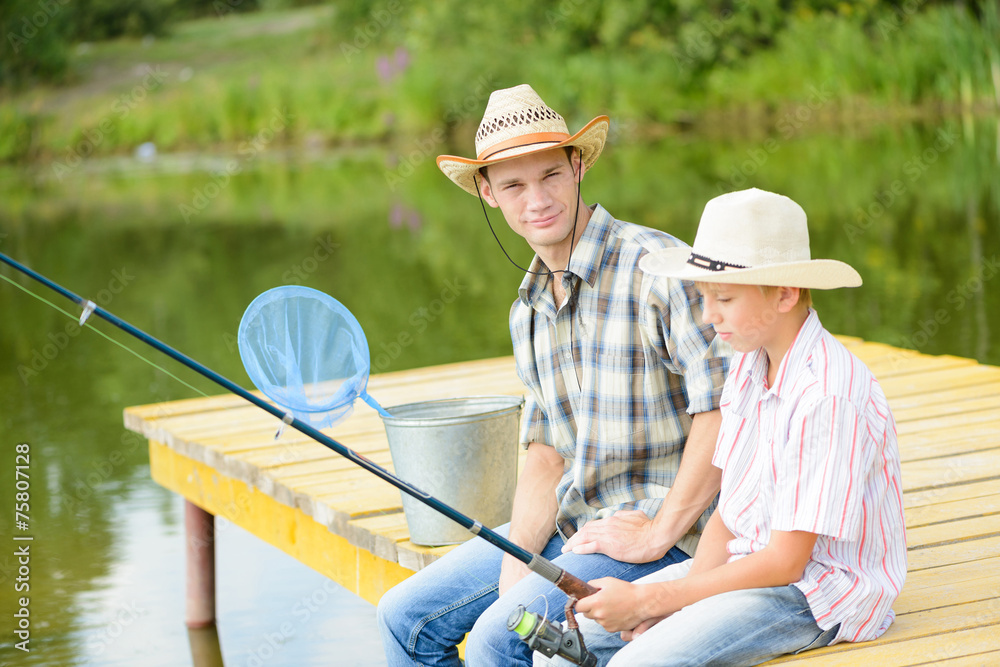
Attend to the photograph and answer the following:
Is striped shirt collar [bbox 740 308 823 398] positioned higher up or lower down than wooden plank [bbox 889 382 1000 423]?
higher up

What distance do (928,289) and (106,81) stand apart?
2084cm

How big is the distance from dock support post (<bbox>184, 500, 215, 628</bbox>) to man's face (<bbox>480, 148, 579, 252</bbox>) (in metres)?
2.15

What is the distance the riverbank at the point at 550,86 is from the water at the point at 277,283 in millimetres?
818

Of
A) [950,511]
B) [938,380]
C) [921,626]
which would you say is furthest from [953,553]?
[938,380]

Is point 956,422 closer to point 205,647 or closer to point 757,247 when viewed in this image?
point 757,247

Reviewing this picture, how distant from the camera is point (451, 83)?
66.3 feet

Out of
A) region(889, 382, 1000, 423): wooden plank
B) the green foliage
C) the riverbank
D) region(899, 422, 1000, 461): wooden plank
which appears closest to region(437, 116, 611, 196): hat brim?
region(899, 422, 1000, 461): wooden plank

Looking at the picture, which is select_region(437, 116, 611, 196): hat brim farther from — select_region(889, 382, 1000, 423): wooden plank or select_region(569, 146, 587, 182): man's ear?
select_region(889, 382, 1000, 423): wooden plank

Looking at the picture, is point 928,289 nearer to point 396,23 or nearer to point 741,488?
point 741,488

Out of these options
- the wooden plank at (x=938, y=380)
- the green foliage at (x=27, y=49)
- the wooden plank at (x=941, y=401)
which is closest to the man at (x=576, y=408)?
the wooden plank at (x=941, y=401)

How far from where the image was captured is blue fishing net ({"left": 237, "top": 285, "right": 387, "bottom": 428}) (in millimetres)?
2492

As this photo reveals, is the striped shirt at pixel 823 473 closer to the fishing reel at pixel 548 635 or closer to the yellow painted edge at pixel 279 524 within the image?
the fishing reel at pixel 548 635

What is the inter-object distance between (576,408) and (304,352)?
607mm

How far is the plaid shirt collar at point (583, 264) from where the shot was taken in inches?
87.3
